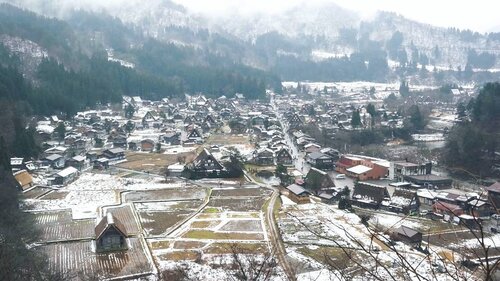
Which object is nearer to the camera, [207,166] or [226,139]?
[207,166]

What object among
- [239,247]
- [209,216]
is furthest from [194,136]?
[239,247]

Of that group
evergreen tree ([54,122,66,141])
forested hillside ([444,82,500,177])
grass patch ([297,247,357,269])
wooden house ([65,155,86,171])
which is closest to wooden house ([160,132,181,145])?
evergreen tree ([54,122,66,141])

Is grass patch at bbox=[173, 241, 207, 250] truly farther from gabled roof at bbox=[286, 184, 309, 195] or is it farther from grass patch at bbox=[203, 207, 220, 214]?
gabled roof at bbox=[286, 184, 309, 195]

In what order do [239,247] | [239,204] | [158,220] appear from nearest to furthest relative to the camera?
[239,247] → [158,220] → [239,204]

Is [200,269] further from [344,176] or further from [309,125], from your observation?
[309,125]

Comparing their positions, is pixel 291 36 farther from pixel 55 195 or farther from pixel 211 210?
pixel 211 210

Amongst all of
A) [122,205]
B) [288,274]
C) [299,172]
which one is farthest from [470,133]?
[122,205]

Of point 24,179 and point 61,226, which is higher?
point 24,179

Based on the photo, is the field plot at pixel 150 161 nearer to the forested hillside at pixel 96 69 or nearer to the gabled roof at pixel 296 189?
the gabled roof at pixel 296 189
